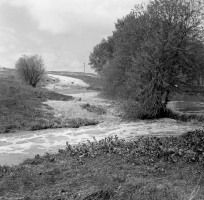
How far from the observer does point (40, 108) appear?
26.7 metres

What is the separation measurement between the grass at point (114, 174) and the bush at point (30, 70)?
4453cm

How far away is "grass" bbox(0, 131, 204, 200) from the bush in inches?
1753

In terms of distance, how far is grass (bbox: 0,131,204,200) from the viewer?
577 centimetres

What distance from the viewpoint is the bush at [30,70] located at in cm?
5244

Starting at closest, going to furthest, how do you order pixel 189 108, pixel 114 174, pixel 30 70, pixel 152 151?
pixel 114 174, pixel 152 151, pixel 189 108, pixel 30 70

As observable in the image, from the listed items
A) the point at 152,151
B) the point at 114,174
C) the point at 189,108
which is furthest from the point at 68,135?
the point at 189,108

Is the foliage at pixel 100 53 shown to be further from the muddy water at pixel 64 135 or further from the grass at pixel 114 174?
Result: the grass at pixel 114 174

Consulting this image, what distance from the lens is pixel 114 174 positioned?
7.20 m

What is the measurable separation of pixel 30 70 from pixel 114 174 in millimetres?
48244

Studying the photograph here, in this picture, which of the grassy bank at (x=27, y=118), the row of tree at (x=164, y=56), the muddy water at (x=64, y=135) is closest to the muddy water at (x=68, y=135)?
the muddy water at (x=64, y=135)

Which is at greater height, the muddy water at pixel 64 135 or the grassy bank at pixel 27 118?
the grassy bank at pixel 27 118

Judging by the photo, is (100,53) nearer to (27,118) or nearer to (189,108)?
(189,108)

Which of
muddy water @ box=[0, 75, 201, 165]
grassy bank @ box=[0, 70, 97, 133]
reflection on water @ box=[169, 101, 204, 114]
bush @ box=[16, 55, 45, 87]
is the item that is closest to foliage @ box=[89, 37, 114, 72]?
bush @ box=[16, 55, 45, 87]

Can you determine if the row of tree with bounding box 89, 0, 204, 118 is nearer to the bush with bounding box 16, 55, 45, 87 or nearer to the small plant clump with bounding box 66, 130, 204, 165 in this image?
the small plant clump with bounding box 66, 130, 204, 165
